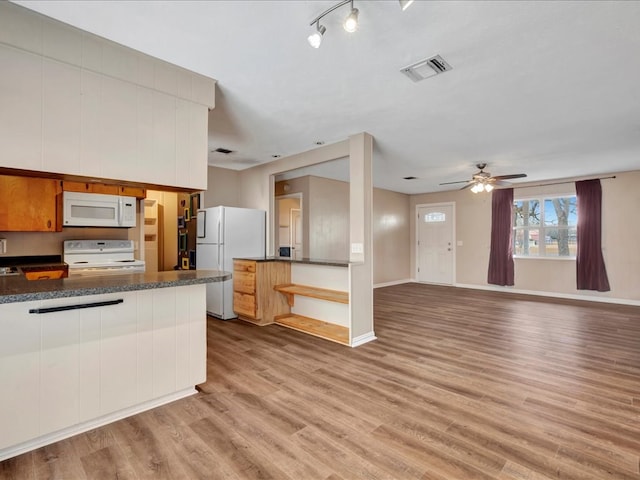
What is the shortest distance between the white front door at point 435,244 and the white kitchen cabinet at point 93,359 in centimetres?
728

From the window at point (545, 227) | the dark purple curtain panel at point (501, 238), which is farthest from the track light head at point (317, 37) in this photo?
the window at point (545, 227)

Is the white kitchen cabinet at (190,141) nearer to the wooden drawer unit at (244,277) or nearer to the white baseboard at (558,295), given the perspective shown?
the wooden drawer unit at (244,277)

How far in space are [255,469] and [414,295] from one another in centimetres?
585

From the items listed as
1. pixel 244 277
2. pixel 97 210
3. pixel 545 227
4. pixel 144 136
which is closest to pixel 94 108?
pixel 144 136

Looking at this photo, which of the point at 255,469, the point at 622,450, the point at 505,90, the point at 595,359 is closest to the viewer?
the point at 255,469

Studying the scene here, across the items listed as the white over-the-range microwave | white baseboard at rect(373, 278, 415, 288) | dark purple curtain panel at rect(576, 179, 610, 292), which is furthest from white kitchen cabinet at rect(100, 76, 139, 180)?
dark purple curtain panel at rect(576, 179, 610, 292)

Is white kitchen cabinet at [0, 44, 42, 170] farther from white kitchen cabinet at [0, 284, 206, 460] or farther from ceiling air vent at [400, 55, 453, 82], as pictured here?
ceiling air vent at [400, 55, 453, 82]

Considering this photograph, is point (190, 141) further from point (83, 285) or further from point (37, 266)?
point (37, 266)

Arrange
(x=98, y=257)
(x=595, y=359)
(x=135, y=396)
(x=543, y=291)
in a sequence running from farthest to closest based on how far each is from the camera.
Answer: (x=543, y=291) < (x=98, y=257) < (x=595, y=359) < (x=135, y=396)

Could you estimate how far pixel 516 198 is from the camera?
24.1 feet

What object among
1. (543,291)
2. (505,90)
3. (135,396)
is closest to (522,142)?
(505,90)

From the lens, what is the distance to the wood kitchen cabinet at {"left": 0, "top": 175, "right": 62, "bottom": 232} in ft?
11.3

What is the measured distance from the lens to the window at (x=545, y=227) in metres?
6.75

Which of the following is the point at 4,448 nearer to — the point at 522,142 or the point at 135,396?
the point at 135,396
